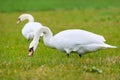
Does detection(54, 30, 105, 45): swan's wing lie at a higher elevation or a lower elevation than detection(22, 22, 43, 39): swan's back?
lower

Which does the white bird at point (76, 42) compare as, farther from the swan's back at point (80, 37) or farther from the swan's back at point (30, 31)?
the swan's back at point (30, 31)

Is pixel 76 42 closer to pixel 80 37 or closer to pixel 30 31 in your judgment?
pixel 80 37

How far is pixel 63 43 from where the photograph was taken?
35.3 feet

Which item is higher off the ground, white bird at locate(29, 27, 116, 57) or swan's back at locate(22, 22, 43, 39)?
swan's back at locate(22, 22, 43, 39)

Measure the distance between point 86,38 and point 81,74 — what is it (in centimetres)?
221

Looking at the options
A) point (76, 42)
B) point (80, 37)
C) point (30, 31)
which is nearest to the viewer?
point (76, 42)

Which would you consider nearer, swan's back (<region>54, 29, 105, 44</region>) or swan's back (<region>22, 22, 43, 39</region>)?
swan's back (<region>54, 29, 105, 44</region>)

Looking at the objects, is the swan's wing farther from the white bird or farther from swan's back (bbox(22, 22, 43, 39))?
swan's back (bbox(22, 22, 43, 39))

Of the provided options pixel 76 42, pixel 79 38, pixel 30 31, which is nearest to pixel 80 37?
pixel 79 38

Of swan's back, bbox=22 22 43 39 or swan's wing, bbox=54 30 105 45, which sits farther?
swan's back, bbox=22 22 43 39

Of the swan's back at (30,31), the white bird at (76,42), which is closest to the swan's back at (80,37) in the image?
the white bird at (76,42)

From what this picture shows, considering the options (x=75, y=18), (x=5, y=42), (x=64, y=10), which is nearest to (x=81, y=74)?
(x=5, y=42)

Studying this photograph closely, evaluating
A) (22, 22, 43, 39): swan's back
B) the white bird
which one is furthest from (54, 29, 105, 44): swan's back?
(22, 22, 43, 39): swan's back

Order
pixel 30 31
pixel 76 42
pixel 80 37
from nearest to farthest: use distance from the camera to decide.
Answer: pixel 76 42
pixel 80 37
pixel 30 31
